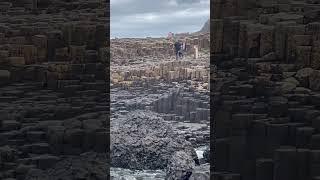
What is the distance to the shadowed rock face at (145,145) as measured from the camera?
988 centimetres

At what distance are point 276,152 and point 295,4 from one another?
1439 mm

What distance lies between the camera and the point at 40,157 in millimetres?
4695

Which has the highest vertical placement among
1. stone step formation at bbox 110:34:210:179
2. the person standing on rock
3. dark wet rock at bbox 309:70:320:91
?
the person standing on rock

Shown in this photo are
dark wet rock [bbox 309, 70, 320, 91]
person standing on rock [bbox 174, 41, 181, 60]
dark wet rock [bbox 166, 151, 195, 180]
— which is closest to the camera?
dark wet rock [bbox 309, 70, 320, 91]

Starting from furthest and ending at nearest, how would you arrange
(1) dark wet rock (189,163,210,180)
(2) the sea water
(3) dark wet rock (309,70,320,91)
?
1. (2) the sea water
2. (1) dark wet rock (189,163,210,180)
3. (3) dark wet rock (309,70,320,91)

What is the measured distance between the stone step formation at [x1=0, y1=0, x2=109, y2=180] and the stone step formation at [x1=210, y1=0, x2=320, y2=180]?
110 centimetres

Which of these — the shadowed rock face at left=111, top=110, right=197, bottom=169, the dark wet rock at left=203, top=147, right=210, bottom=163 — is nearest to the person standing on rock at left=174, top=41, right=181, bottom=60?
the shadowed rock face at left=111, top=110, right=197, bottom=169

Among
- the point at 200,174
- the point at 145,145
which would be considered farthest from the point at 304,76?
the point at 145,145

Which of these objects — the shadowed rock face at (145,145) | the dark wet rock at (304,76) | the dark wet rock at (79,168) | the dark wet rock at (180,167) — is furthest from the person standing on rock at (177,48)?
the dark wet rock at (79,168)

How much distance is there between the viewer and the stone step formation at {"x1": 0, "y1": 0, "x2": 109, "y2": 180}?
4.74 meters

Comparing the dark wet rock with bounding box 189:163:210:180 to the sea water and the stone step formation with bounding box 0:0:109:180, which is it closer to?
the sea water

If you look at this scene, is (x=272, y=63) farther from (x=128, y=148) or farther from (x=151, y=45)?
(x=151, y=45)

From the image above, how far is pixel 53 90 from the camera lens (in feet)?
16.2

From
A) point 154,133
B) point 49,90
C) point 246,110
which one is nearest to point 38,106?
point 49,90
